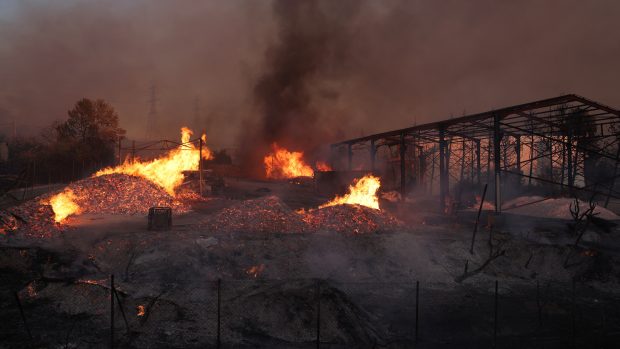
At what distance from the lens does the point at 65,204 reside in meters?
20.1

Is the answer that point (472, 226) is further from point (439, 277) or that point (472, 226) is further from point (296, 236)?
point (296, 236)

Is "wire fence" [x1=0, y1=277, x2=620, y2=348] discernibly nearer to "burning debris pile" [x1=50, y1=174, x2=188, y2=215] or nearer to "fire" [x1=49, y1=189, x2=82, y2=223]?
"fire" [x1=49, y1=189, x2=82, y2=223]

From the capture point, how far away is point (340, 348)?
23.1ft

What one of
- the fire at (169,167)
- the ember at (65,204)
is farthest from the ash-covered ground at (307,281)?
the fire at (169,167)

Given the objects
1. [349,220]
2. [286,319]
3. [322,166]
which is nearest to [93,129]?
[322,166]

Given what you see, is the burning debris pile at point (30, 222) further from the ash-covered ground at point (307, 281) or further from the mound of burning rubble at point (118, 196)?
the mound of burning rubble at point (118, 196)

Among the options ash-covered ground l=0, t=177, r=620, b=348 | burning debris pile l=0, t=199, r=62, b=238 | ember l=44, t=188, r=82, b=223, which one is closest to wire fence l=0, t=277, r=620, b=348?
ash-covered ground l=0, t=177, r=620, b=348

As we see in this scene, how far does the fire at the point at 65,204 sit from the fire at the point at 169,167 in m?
7.05

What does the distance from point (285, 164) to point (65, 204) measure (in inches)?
1189

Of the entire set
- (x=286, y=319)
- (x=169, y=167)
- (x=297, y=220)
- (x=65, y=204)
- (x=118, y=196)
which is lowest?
(x=286, y=319)

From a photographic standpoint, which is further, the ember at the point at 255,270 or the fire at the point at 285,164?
the fire at the point at 285,164

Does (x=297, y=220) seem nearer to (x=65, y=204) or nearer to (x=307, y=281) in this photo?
(x=307, y=281)

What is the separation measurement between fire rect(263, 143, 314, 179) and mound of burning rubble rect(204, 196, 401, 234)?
30.6m

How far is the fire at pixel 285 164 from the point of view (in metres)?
47.7
